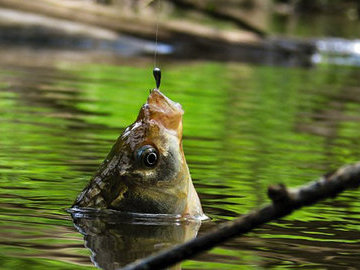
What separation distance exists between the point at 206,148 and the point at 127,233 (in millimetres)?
4118

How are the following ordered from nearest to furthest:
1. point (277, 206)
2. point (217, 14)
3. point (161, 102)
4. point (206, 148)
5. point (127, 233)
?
point (277, 206) → point (127, 233) → point (161, 102) → point (206, 148) → point (217, 14)

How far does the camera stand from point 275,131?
10.9 metres

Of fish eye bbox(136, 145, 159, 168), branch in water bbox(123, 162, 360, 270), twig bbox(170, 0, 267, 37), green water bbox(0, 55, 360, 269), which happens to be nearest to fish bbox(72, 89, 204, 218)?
fish eye bbox(136, 145, 159, 168)

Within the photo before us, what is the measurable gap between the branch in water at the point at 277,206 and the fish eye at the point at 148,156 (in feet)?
6.95

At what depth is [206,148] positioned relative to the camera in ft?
29.7

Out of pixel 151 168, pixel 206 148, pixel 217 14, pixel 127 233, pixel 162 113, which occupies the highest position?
pixel 217 14

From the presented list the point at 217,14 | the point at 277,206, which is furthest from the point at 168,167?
the point at 217,14

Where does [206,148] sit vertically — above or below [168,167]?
below

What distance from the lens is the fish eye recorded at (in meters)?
4.97

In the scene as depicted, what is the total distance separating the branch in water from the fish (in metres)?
2.13

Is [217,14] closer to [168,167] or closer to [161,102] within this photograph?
[161,102]

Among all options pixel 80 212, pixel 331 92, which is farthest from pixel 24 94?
pixel 80 212

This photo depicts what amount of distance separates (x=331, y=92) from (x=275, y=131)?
5.77 m

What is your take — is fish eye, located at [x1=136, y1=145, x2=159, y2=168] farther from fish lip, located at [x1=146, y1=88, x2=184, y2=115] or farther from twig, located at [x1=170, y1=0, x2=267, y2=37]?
twig, located at [x1=170, y1=0, x2=267, y2=37]
